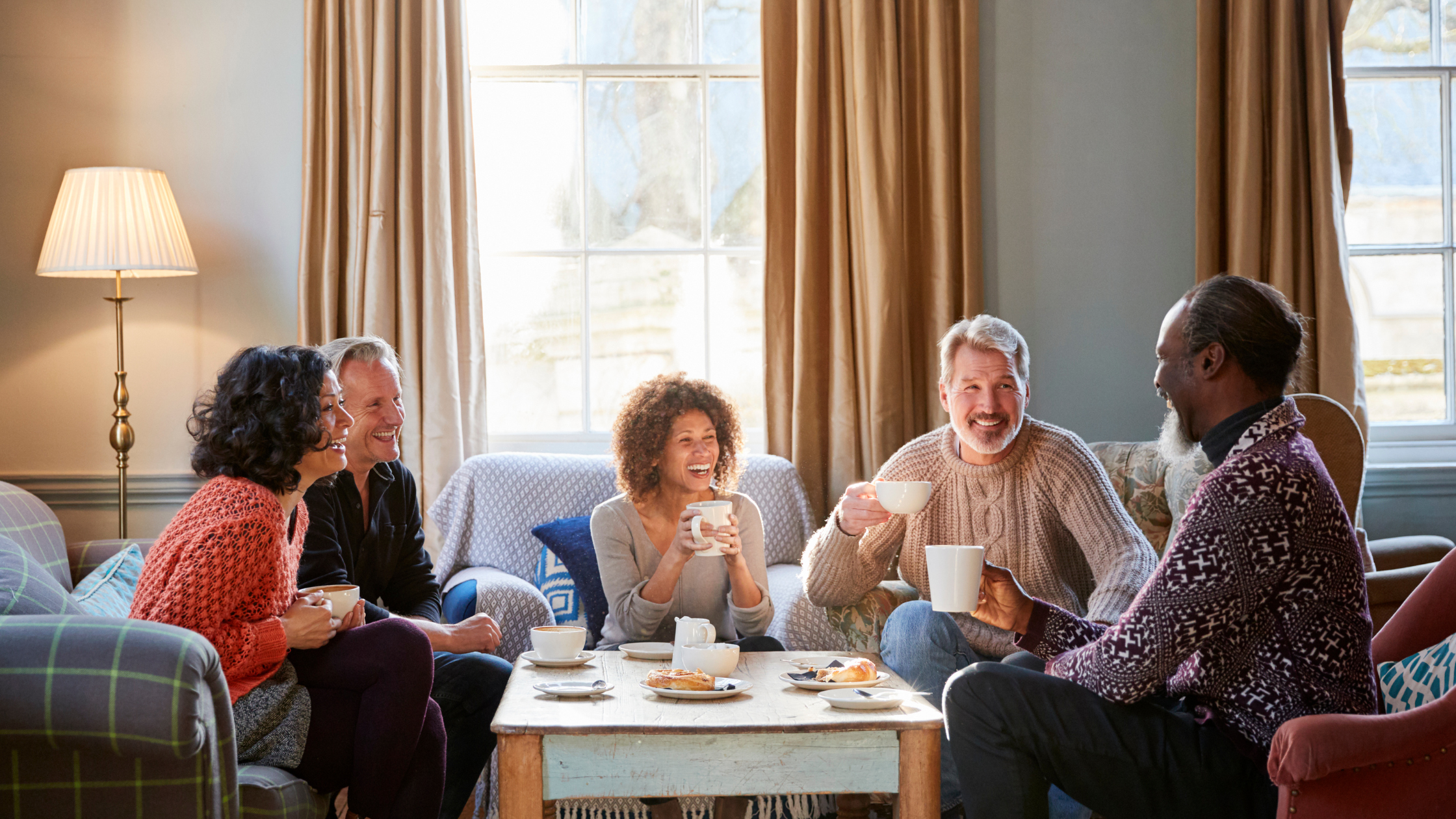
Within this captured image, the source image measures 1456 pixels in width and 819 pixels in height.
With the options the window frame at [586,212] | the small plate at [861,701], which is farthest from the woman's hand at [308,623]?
the window frame at [586,212]

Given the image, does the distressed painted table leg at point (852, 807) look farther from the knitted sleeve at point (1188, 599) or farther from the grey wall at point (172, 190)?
the grey wall at point (172, 190)

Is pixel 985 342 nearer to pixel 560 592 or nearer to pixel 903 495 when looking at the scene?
pixel 903 495

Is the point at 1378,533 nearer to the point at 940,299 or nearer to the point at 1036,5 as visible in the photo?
the point at 940,299

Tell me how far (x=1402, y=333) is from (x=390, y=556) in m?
3.33

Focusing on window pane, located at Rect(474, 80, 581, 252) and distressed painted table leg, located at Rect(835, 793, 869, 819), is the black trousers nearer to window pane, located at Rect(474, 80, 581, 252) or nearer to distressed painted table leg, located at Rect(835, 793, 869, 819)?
distressed painted table leg, located at Rect(835, 793, 869, 819)

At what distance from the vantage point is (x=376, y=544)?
235 centimetres

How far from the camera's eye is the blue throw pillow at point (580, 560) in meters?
2.65

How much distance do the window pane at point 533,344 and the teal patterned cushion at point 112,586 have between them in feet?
4.29

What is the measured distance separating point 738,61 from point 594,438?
131cm

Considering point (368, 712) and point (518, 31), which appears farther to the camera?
point (518, 31)

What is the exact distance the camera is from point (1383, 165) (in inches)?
145

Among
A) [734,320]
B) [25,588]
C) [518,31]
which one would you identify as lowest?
[25,588]

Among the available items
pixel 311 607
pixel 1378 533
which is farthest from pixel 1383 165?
pixel 311 607

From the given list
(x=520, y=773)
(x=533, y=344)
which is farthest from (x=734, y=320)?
(x=520, y=773)
